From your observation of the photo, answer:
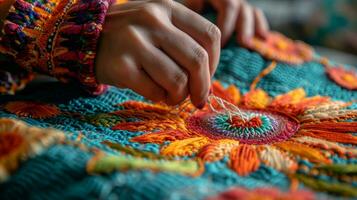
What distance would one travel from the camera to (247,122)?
51 cm

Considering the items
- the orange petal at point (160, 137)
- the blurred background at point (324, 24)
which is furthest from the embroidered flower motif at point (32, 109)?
the blurred background at point (324, 24)

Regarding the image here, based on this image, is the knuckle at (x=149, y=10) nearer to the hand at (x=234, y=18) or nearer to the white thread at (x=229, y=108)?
the white thread at (x=229, y=108)

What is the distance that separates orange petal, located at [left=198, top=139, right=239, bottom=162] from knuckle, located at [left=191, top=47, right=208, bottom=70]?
0.08 meters

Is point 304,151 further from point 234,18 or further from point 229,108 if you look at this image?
point 234,18

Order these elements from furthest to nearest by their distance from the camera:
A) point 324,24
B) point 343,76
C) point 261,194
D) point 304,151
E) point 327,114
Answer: point 324,24
point 343,76
point 327,114
point 304,151
point 261,194

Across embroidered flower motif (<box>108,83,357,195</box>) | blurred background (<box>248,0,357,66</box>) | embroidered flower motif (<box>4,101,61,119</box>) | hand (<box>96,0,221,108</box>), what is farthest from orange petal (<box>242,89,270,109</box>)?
blurred background (<box>248,0,357,66</box>)

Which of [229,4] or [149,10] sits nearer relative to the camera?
[149,10]

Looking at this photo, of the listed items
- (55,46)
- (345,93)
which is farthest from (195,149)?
(345,93)

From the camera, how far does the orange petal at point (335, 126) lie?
485 mm

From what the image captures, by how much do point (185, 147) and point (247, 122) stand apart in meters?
0.10

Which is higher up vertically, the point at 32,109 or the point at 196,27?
the point at 196,27

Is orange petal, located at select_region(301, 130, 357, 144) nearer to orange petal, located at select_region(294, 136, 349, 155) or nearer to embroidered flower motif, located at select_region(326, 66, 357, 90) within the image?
orange petal, located at select_region(294, 136, 349, 155)

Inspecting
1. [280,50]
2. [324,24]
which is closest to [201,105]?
[280,50]

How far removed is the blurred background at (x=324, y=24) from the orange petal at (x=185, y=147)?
2.73 feet
